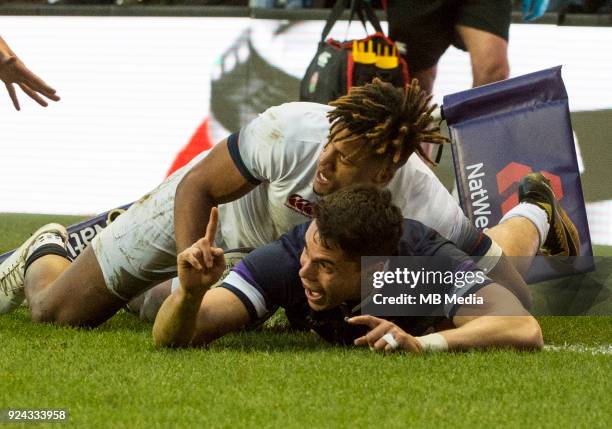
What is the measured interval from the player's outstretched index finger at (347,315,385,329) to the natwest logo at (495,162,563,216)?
1.85 meters

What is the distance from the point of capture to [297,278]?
399 centimetres

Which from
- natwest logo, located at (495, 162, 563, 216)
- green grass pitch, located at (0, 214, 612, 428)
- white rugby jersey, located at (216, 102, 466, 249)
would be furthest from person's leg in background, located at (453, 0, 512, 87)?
green grass pitch, located at (0, 214, 612, 428)

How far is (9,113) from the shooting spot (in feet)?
27.9

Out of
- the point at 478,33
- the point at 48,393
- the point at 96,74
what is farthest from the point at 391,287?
the point at 96,74

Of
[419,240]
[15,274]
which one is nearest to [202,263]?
[419,240]

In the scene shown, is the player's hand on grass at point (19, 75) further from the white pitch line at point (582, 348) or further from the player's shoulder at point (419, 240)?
the white pitch line at point (582, 348)

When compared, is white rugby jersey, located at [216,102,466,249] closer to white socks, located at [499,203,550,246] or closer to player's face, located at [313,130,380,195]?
player's face, located at [313,130,380,195]

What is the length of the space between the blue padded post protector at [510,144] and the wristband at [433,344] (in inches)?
66.5

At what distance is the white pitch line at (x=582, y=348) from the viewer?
166 inches

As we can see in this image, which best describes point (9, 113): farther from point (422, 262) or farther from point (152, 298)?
point (422, 262)

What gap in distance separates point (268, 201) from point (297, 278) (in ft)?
1.87

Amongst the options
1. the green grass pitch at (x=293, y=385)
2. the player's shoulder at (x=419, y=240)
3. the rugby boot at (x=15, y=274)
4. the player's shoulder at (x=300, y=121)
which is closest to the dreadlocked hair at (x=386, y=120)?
the player's shoulder at (x=300, y=121)

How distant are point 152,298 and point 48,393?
1681 mm

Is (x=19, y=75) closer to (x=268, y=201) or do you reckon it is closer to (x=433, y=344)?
(x=268, y=201)
